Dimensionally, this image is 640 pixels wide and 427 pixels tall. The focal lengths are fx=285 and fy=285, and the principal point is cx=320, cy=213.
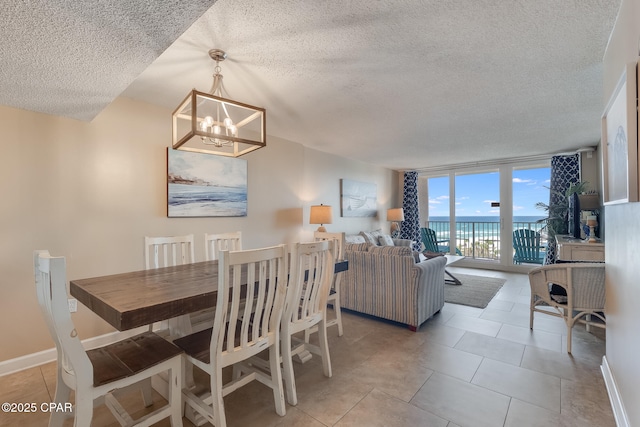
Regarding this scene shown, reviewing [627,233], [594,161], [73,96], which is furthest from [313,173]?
[594,161]

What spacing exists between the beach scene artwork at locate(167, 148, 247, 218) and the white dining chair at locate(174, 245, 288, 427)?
171cm

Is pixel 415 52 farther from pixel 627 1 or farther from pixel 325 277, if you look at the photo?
pixel 325 277

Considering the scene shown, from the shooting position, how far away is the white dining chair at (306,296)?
1.78 meters

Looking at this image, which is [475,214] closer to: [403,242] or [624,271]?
[403,242]

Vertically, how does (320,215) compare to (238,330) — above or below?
above

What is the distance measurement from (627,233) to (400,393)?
1.61 metres

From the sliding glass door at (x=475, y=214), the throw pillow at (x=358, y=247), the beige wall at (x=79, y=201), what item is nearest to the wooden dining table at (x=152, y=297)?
the beige wall at (x=79, y=201)

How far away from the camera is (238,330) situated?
189 cm

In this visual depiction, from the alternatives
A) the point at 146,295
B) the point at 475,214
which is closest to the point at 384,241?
the point at 475,214

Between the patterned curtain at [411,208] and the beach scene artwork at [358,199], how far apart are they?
1.10 metres

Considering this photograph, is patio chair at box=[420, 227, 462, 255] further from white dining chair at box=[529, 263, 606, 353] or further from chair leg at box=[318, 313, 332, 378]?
chair leg at box=[318, 313, 332, 378]

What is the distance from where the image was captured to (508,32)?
181 centimetres

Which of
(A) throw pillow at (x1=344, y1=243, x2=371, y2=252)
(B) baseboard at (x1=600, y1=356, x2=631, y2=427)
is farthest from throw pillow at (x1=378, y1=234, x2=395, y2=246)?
(B) baseboard at (x1=600, y1=356, x2=631, y2=427)

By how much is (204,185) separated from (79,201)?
3.75 feet
